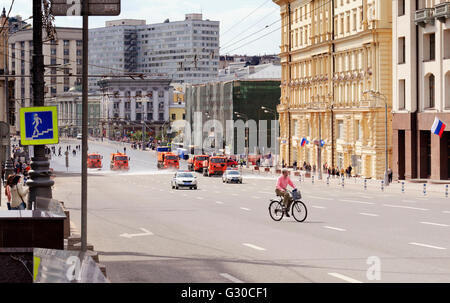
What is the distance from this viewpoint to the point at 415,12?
65750mm

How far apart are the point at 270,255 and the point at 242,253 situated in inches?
27.4

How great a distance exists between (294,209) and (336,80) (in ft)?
207

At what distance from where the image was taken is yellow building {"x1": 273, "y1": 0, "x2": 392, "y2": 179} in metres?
77.4

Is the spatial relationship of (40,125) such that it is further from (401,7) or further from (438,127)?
(401,7)

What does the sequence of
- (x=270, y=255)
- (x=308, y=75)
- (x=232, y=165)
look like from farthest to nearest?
(x=232, y=165)
(x=308, y=75)
(x=270, y=255)

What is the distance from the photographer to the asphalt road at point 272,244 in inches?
585

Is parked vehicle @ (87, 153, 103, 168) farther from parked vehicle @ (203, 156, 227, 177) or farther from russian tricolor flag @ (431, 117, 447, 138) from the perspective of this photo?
russian tricolor flag @ (431, 117, 447, 138)

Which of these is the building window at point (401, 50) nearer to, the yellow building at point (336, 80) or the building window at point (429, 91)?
the building window at point (429, 91)

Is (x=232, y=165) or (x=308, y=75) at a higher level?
(x=308, y=75)

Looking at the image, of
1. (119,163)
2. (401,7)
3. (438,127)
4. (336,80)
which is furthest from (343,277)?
(119,163)

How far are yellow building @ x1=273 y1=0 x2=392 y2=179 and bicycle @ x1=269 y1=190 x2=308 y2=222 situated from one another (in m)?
38.5

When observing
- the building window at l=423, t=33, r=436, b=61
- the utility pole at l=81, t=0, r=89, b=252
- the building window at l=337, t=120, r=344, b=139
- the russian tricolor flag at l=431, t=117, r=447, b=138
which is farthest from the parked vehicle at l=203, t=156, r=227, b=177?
the utility pole at l=81, t=0, r=89, b=252
